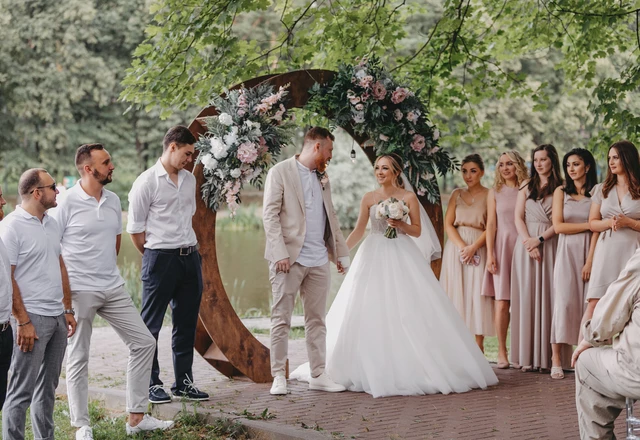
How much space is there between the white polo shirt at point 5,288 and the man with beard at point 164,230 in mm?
1888

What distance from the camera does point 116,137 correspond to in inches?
1242

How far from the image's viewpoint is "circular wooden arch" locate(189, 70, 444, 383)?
7598 millimetres

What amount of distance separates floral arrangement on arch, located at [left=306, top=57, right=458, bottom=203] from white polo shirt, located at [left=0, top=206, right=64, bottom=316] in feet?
11.6

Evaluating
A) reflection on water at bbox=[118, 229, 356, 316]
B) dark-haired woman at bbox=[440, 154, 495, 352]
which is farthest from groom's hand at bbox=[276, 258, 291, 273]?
reflection on water at bbox=[118, 229, 356, 316]

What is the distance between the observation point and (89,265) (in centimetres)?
585

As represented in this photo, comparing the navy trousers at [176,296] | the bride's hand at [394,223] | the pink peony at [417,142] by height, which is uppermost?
the pink peony at [417,142]

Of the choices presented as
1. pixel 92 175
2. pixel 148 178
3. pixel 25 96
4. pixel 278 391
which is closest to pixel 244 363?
pixel 278 391

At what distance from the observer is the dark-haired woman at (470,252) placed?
8773 millimetres

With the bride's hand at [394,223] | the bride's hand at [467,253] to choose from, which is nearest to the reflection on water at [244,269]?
the bride's hand at [467,253]

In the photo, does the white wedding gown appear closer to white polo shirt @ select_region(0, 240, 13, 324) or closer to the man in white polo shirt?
the man in white polo shirt

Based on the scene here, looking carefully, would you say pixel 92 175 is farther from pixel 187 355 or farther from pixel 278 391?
pixel 278 391

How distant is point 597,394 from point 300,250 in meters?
3.05

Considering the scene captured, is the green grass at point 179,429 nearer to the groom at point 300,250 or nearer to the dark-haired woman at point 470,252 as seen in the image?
the groom at point 300,250

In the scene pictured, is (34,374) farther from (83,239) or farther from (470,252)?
(470,252)
